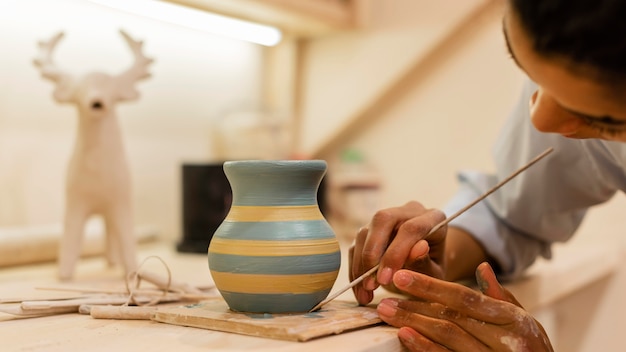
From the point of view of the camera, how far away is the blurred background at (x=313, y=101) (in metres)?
1.33

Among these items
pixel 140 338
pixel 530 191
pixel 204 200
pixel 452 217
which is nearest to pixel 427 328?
pixel 452 217

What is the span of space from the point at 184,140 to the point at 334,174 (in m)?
0.41

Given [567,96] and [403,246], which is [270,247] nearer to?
[403,246]

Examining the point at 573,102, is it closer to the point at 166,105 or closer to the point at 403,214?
→ the point at 403,214

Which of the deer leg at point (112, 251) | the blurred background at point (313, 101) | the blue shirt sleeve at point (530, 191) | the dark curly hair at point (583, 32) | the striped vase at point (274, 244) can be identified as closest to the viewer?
the dark curly hair at point (583, 32)

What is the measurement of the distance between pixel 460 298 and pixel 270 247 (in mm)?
186

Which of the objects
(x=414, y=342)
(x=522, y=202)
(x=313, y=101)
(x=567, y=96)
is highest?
(x=313, y=101)

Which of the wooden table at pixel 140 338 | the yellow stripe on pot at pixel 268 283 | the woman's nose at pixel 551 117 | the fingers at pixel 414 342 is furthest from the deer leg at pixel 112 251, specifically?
the woman's nose at pixel 551 117

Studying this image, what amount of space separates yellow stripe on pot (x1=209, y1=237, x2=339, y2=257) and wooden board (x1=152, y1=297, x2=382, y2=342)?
2.3 inches

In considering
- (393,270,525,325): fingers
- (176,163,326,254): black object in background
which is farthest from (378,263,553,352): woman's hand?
(176,163,326,254): black object in background

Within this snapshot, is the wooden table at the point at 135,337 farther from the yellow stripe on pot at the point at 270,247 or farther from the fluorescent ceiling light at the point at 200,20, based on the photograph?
the fluorescent ceiling light at the point at 200,20

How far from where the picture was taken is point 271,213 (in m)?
0.65

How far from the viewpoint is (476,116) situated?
1.60 m

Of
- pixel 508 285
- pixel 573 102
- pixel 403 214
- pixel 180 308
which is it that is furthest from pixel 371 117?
pixel 573 102
